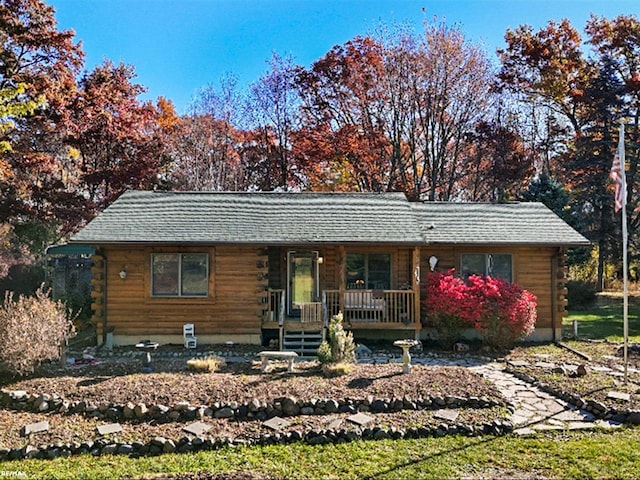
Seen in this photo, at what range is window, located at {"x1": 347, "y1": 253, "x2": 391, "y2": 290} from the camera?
13719mm

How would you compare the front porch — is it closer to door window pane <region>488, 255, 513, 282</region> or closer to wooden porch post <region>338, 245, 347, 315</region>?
wooden porch post <region>338, 245, 347, 315</region>

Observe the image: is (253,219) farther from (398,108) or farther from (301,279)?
(398,108)

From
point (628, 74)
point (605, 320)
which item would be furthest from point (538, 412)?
point (628, 74)

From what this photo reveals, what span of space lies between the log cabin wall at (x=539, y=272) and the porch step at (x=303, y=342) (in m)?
3.79

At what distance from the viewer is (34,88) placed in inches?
690

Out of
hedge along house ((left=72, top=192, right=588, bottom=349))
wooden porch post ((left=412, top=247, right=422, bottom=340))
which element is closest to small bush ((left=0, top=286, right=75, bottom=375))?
hedge along house ((left=72, top=192, right=588, bottom=349))

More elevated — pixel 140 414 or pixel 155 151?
pixel 155 151

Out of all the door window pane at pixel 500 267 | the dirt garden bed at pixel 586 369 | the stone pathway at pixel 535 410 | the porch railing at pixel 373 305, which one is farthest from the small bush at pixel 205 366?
the door window pane at pixel 500 267

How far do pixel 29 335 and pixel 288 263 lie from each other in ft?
22.9

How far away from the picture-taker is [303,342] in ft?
39.3

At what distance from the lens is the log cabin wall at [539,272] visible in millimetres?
13328

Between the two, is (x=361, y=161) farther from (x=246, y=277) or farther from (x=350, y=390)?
(x=350, y=390)

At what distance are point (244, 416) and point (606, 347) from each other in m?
10.4

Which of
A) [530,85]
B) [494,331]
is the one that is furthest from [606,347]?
[530,85]
